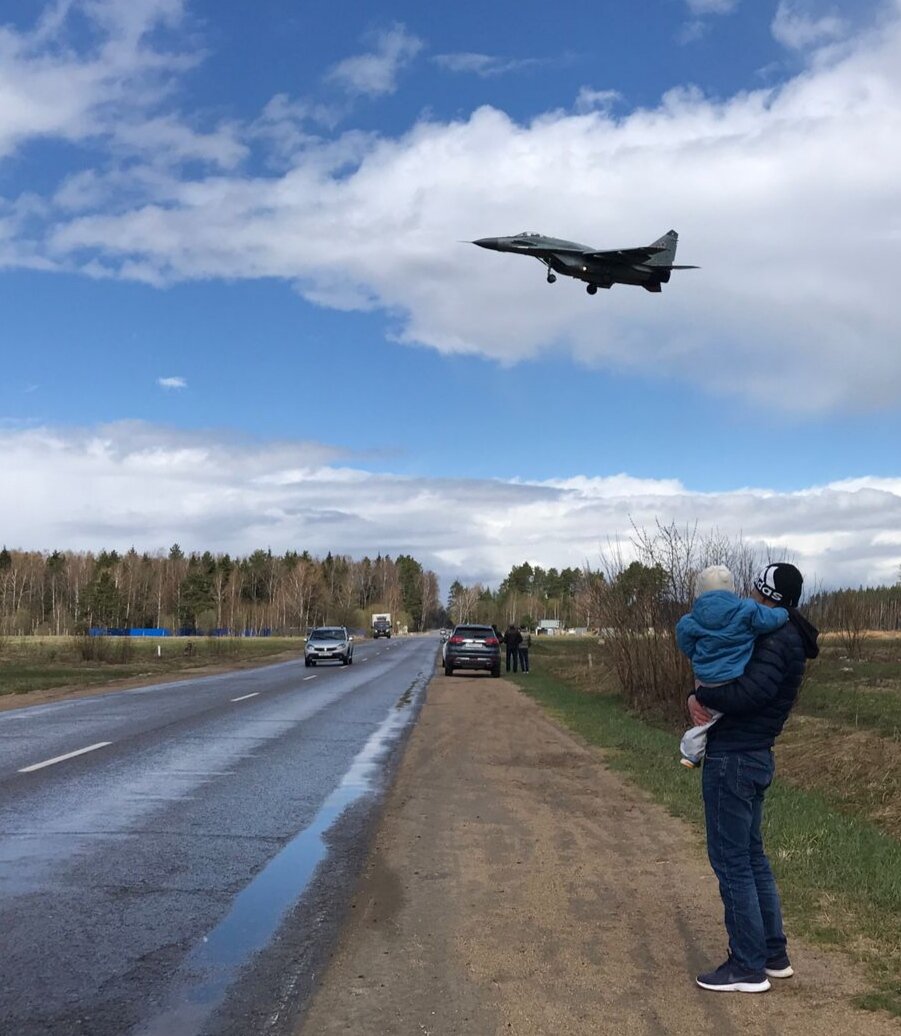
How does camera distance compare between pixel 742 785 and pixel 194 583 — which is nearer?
pixel 742 785

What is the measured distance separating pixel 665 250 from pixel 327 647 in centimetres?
2962

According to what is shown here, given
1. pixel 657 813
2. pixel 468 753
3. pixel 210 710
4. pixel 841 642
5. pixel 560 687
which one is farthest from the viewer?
pixel 841 642

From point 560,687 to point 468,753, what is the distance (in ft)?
53.6

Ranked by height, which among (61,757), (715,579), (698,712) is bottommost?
(61,757)

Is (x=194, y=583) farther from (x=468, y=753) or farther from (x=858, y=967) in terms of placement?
(x=858, y=967)

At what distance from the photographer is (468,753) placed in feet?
49.0

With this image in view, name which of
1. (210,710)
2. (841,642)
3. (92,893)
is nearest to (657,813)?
(92,893)

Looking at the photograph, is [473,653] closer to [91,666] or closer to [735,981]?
[91,666]

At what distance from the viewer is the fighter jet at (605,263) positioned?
18.5 meters

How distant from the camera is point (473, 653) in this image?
37.4 meters

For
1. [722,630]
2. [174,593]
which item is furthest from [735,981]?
[174,593]

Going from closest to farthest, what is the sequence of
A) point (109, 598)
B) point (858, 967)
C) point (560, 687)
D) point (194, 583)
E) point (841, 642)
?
point (858, 967), point (560, 687), point (841, 642), point (109, 598), point (194, 583)

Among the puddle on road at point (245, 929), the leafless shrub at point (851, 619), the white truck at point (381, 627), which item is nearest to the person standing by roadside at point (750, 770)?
the puddle on road at point (245, 929)

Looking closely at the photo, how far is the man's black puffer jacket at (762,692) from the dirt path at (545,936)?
Answer: 3.82 ft
